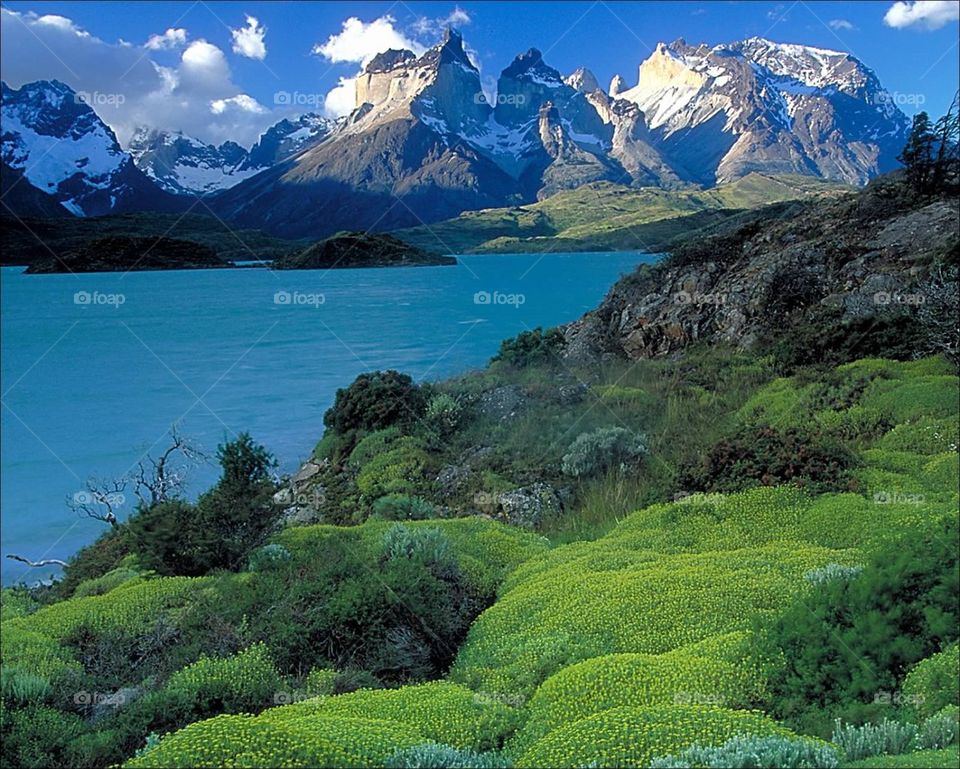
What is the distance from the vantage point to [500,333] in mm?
46562

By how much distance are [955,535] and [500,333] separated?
41.6 metres

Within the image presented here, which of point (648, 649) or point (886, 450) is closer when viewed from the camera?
point (648, 649)

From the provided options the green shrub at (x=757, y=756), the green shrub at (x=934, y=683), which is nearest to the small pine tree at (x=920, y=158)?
the green shrub at (x=934, y=683)

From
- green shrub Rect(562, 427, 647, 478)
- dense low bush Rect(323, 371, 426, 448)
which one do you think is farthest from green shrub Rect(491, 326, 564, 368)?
green shrub Rect(562, 427, 647, 478)

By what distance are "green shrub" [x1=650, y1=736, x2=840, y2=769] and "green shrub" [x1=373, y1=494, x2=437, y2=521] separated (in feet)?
26.2

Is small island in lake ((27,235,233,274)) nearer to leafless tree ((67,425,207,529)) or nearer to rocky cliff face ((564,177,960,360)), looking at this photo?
leafless tree ((67,425,207,529))

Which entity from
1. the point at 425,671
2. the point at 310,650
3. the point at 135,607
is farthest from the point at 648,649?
the point at 135,607

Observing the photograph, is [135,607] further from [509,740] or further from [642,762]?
[642,762]

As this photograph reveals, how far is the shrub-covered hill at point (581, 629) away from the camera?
13.3ft

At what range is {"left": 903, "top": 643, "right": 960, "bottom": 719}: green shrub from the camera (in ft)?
13.5

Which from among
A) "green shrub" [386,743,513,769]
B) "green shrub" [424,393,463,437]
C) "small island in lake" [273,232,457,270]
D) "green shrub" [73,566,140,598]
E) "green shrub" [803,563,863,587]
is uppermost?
"small island in lake" [273,232,457,270]

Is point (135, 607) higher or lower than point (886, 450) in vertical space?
lower

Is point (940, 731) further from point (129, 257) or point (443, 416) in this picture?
point (129, 257)

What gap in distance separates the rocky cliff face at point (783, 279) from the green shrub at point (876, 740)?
11.9m
